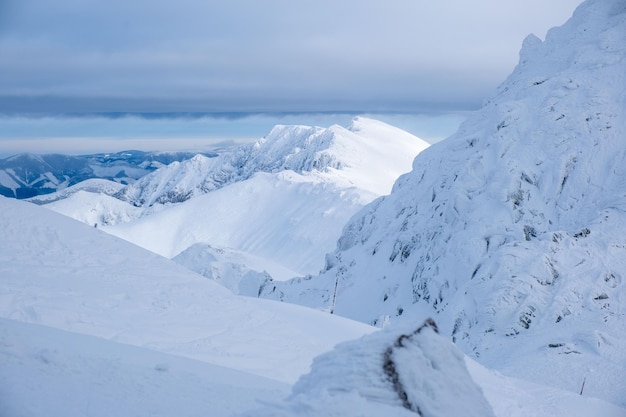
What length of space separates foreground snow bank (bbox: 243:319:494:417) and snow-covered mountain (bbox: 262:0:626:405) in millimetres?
18771

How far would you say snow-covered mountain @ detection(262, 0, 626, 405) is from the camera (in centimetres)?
2792

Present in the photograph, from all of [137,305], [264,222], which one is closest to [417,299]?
[137,305]

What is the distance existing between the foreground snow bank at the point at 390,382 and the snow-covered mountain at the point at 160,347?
1.0 inches

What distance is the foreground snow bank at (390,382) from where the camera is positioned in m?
6.73

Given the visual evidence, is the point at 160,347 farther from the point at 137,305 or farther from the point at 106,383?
the point at 106,383

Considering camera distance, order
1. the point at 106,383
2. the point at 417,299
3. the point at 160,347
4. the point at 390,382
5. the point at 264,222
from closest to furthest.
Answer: the point at 390,382 < the point at 106,383 < the point at 160,347 < the point at 417,299 < the point at 264,222

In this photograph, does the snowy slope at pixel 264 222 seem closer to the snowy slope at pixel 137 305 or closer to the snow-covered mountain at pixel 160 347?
the snowy slope at pixel 137 305

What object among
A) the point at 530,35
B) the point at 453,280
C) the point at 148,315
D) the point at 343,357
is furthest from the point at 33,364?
the point at 530,35

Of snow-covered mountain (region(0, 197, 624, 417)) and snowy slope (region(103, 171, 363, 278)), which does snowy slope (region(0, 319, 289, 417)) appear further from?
snowy slope (region(103, 171, 363, 278))

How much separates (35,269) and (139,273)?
346cm

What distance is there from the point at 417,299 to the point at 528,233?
9203 millimetres

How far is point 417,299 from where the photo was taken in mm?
38562

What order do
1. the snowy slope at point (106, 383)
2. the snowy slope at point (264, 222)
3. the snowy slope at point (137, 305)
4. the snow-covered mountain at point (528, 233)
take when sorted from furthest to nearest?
the snowy slope at point (264, 222) → the snow-covered mountain at point (528, 233) → the snowy slope at point (137, 305) → the snowy slope at point (106, 383)

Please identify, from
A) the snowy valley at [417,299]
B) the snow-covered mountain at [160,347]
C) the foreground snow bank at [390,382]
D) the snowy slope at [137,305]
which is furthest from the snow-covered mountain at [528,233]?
the foreground snow bank at [390,382]
